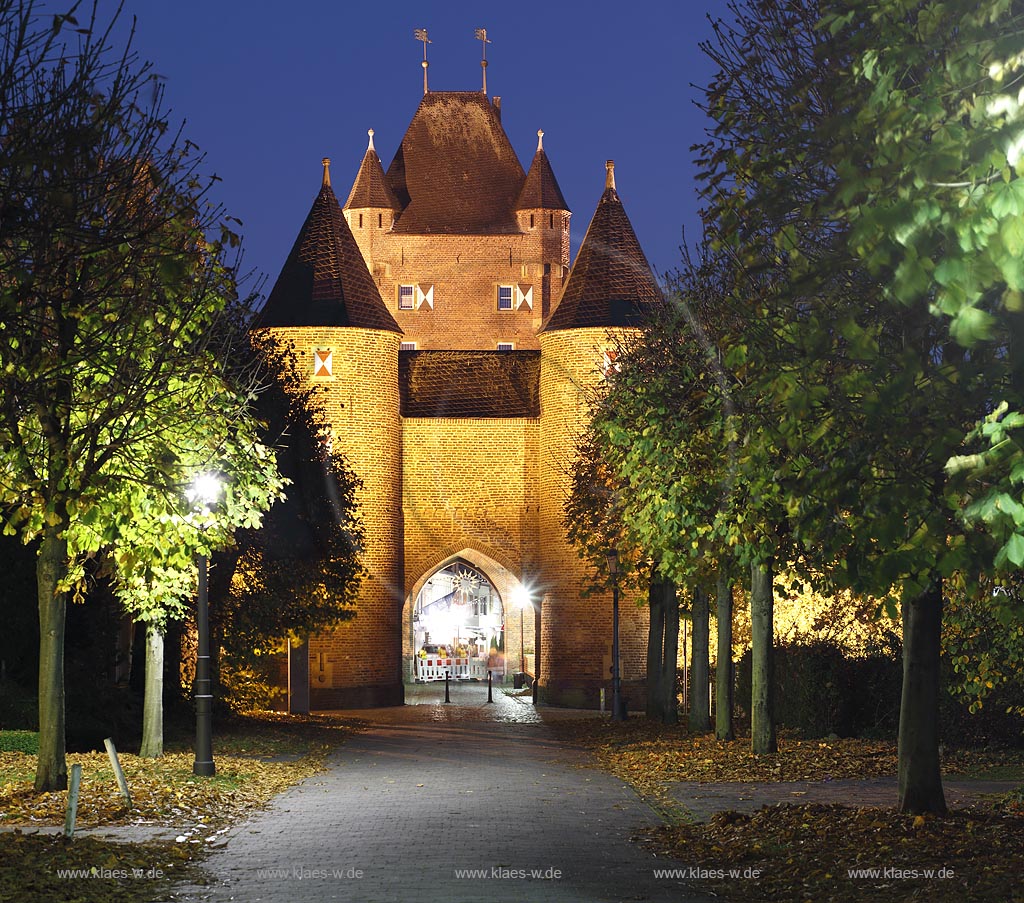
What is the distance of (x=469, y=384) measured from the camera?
49656 mm

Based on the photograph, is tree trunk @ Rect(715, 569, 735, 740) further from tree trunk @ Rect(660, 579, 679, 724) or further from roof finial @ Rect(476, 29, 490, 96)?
A: roof finial @ Rect(476, 29, 490, 96)

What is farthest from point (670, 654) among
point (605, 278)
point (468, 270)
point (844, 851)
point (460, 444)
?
point (468, 270)

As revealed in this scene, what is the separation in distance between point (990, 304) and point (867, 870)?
13.2ft

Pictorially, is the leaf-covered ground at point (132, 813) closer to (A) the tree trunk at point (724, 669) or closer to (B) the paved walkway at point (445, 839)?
(B) the paved walkway at point (445, 839)

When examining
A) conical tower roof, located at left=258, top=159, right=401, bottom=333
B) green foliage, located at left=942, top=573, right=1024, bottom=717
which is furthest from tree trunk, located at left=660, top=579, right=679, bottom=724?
conical tower roof, located at left=258, top=159, right=401, bottom=333

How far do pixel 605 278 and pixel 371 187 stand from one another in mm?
23204

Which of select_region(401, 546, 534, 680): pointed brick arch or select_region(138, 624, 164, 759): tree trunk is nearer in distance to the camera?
select_region(138, 624, 164, 759): tree trunk

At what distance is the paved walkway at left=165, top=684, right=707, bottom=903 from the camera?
10172 mm

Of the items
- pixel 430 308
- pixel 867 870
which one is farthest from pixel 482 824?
pixel 430 308

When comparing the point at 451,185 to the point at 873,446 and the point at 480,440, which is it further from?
the point at 873,446

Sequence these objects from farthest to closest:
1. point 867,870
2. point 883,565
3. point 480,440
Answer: point 480,440 → point 867,870 → point 883,565

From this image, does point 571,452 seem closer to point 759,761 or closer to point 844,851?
point 759,761

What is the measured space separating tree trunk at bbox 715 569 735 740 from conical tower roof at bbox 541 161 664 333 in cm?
2251

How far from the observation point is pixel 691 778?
18844 mm
